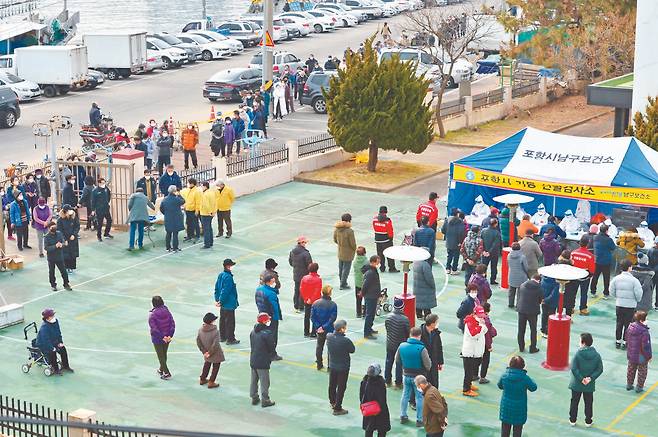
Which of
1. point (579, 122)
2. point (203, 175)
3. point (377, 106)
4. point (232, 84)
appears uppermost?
point (377, 106)

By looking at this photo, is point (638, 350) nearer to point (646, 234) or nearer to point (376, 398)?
point (376, 398)

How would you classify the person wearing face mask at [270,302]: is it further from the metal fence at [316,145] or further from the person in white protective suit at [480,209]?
the metal fence at [316,145]

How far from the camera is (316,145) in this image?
36719 millimetres

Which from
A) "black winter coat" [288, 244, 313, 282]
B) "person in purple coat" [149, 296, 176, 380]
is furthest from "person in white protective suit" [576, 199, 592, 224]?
"person in purple coat" [149, 296, 176, 380]

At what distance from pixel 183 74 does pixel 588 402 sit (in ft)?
133

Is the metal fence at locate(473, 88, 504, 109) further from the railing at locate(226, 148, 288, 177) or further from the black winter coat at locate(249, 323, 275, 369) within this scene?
the black winter coat at locate(249, 323, 275, 369)

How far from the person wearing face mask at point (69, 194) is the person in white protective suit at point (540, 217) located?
407 inches

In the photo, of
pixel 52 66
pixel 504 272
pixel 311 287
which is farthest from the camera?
pixel 52 66

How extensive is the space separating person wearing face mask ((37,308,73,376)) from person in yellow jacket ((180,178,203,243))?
8.21 meters

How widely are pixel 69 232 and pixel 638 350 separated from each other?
38.6 feet

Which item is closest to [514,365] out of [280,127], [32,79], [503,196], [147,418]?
[147,418]

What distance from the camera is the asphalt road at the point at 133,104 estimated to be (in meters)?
39.5

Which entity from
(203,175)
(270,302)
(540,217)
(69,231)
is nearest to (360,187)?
(203,175)

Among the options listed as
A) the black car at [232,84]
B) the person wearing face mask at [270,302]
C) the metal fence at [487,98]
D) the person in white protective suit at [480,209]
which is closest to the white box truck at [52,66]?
the black car at [232,84]
